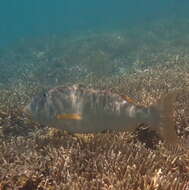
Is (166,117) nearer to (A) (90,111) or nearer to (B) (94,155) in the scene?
(A) (90,111)

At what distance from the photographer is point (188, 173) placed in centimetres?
468

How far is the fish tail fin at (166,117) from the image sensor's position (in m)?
4.29

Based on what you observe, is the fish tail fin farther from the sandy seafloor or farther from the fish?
the sandy seafloor

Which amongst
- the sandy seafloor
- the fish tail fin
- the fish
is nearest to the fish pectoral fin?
the fish

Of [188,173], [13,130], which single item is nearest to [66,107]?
[188,173]

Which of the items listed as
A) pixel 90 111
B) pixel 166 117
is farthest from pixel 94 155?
pixel 166 117

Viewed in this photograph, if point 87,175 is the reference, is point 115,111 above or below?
above

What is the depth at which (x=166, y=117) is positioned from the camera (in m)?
4.31

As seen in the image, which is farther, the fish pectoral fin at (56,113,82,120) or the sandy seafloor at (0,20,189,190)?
the fish pectoral fin at (56,113,82,120)

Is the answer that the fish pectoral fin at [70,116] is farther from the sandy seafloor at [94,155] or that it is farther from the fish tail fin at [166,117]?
the fish tail fin at [166,117]

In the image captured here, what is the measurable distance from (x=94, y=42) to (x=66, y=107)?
22019 mm

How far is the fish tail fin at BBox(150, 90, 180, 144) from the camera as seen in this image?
4.29 meters

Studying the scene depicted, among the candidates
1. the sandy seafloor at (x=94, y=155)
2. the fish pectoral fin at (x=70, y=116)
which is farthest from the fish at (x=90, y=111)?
the sandy seafloor at (x=94, y=155)

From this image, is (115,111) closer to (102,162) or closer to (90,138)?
(102,162)
